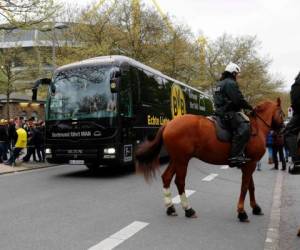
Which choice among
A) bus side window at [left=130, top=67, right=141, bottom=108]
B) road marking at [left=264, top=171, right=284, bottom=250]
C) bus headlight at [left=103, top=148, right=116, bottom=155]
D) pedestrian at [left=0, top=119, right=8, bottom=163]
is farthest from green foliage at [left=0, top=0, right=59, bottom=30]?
road marking at [left=264, top=171, right=284, bottom=250]

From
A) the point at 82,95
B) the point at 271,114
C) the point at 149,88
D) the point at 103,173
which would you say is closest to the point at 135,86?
the point at 149,88

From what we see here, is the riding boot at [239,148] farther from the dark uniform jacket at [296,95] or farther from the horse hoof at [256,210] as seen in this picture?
the dark uniform jacket at [296,95]

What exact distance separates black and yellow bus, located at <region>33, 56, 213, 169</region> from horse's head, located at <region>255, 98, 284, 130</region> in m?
5.47

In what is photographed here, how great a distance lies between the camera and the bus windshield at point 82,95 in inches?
520

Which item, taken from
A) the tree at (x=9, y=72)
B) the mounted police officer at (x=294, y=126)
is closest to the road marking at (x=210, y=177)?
the mounted police officer at (x=294, y=126)

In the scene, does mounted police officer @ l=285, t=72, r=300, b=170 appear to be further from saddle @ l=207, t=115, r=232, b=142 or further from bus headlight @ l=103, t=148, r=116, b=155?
bus headlight @ l=103, t=148, r=116, b=155

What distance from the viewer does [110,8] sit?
1366 inches

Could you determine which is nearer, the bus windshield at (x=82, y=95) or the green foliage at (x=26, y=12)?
the bus windshield at (x=82, y=95)

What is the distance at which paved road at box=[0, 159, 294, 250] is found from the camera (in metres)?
6.18

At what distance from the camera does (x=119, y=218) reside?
7.68m

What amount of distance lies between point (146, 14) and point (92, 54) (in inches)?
252

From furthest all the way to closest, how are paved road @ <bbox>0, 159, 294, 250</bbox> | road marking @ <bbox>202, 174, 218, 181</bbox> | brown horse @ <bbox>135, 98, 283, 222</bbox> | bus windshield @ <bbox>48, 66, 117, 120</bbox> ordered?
road marking @ <bbox>202, 174, 218, 181</bbox>
bus windshield @ <bbox>48, 66, 117, 120</bbox>
brown horse @ <bbox>135, 98, 283, 222</bbox>
paved road @ <bbox>0, 159, 294, 250</bbox>

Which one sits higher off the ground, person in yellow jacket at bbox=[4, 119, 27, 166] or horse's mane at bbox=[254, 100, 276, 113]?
horse's mane at bbox=[254, 100, 276, 113]

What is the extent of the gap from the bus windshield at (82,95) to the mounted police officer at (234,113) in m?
5.69
